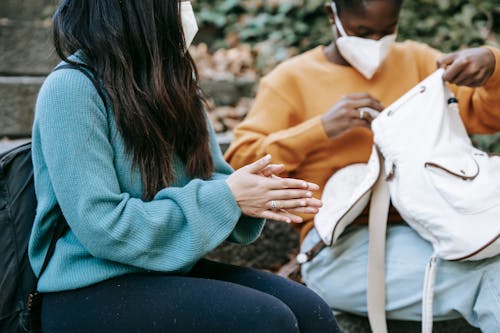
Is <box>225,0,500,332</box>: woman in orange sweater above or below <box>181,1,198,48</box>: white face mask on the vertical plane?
below

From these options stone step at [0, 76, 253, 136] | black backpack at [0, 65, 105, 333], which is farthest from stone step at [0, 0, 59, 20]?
black backpack at [0, 65, 105, 333]

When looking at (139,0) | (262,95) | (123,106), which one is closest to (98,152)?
(123,106)

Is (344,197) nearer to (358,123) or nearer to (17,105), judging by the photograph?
(358,123)

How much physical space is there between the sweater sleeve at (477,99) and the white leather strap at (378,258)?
571mm

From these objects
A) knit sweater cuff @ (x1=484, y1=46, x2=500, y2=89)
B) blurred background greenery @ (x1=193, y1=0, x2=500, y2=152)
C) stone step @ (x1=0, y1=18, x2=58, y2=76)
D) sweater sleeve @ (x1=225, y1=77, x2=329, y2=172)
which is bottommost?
blurred background greenery @ (x1=193, y1=0, x2=500, y2=152)

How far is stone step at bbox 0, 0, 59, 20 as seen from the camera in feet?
14.9

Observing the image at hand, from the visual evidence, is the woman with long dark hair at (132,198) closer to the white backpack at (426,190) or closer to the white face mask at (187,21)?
the white face mask at (187,21)

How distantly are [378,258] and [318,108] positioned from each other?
640 mm

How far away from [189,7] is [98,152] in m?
0.53

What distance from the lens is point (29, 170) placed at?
1.74 metres

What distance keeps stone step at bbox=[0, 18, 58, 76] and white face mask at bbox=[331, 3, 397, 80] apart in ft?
6.40

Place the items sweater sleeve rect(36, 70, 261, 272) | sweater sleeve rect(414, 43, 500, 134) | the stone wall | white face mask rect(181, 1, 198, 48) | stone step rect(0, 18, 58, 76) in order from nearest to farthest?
Answer: sweater sleeve rect(36, 70, 261, 272)
white face mask rect(181, 1, 198, 48)
sweater sleeve rect(414, 43, 500, 134)
the stone wall
stone step rect(0, 18, 58, 76)

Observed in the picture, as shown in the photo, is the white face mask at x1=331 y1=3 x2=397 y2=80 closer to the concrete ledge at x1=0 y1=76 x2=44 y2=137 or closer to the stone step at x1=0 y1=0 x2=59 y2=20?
the concrete ledge at x1=0 y1=76 x2=44 y2=137

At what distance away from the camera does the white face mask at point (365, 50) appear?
8.07 feet
